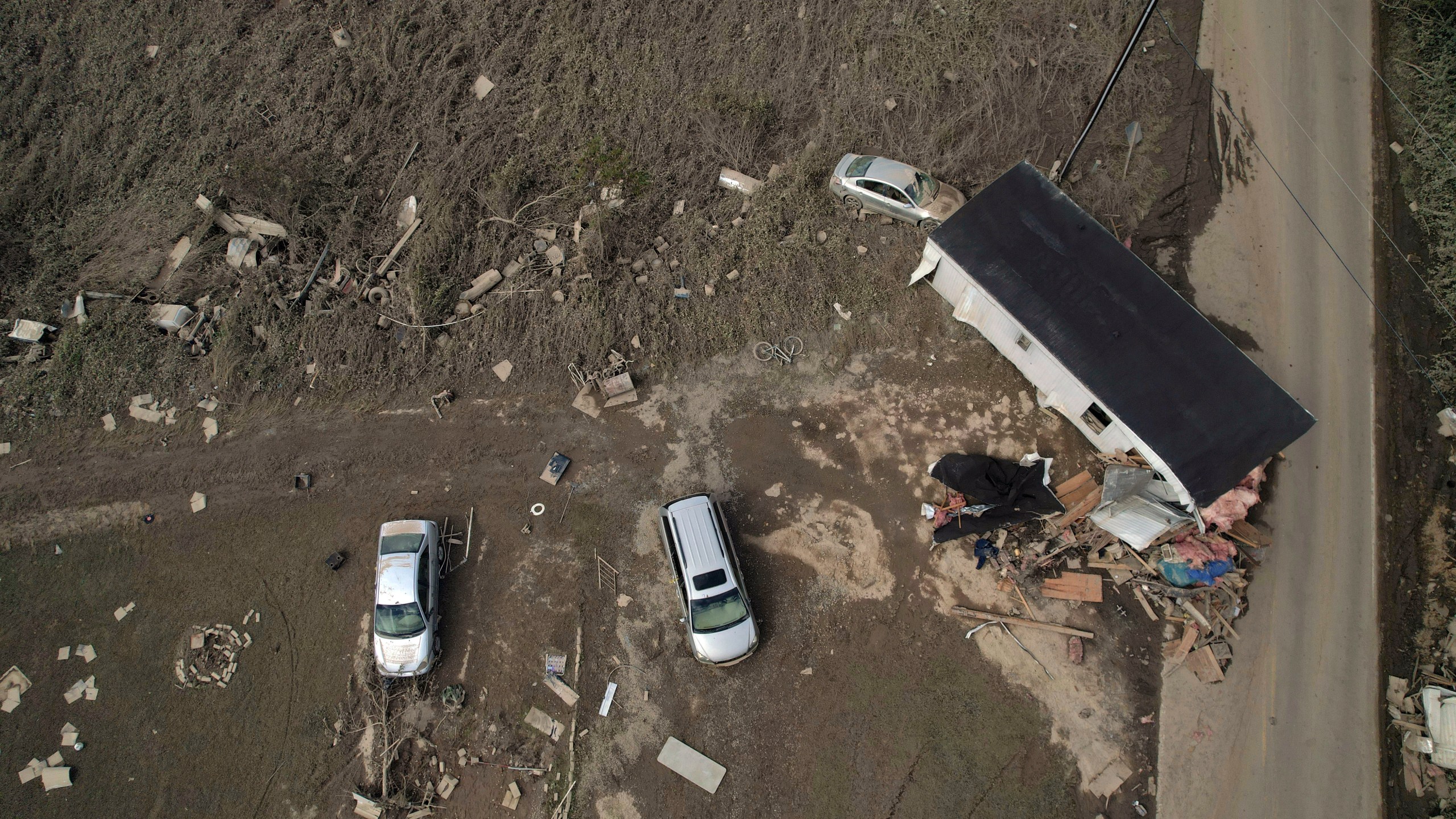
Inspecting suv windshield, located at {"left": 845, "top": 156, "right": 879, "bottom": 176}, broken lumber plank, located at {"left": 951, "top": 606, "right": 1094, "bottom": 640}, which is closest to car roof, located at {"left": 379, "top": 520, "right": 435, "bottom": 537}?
broken lumber plank, located at {"left": 951, "top": 606, "right": 1094, "bottom": 640}

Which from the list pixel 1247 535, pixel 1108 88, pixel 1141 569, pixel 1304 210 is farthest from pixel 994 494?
pixel 1304 210

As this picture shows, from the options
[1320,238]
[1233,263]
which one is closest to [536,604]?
[1233,263]

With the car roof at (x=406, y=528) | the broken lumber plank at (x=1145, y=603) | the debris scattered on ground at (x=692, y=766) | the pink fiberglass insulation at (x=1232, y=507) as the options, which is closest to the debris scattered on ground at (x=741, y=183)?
the car roof at (x=406, y=528)

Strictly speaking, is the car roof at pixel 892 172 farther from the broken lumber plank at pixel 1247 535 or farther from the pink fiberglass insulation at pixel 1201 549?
the broken lumber plank at pixel 1247 535

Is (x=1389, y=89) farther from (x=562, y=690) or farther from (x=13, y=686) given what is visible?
(x=13, y=686)

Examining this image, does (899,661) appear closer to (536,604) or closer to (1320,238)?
(536,604)
